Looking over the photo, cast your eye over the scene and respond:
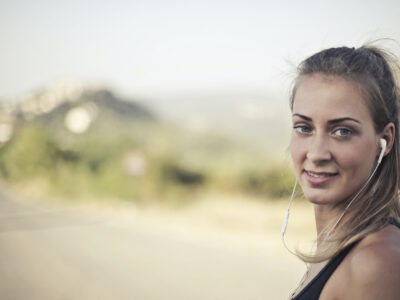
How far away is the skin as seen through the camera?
1271mm

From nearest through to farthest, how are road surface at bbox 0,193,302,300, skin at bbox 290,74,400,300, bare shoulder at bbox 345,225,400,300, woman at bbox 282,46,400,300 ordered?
bare shoulder at bbox 345,225,400,300, skin at bbox 290,74,400,300, woman at bbox 282,46,400,300, road surface at bbox 0,193,302,300

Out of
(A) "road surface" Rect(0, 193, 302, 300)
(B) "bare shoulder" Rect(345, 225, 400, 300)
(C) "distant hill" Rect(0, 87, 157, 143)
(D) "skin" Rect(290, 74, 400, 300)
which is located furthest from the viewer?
(C) "distant hill" Rect(0, 87, 157, 143)

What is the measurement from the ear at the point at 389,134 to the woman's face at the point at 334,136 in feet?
0.15

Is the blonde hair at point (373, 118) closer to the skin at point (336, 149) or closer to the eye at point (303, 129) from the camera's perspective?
the skin at point (336, 149)

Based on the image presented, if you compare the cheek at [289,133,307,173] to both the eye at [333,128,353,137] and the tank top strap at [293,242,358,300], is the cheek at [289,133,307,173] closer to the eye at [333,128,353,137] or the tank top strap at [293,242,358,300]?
the eye at [333,128,353,137]

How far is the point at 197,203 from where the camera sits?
625 inches

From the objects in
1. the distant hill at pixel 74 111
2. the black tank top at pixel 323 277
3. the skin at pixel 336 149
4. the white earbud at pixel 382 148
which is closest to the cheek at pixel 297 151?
the skin at pixel 336 149

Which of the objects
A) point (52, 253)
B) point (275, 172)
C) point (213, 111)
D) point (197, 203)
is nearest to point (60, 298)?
point (52, 253)

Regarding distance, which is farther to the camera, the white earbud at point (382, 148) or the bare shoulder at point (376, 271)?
the white earbud at point (382, 148)

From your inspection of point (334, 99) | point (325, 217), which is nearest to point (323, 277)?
point (325, 217)

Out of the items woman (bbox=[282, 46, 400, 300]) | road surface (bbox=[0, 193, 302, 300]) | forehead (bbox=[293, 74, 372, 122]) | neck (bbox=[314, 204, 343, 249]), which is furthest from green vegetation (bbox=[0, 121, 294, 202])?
forehead (bbox=[293, 74, 372, 122])

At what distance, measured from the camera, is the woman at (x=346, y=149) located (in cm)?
138

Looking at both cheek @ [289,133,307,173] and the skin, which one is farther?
cheek @ [289,133,307,173]

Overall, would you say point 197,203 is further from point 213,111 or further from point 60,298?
point 213,111
